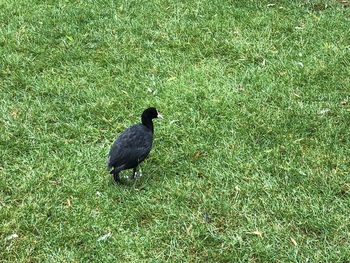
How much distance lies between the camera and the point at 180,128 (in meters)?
5.96

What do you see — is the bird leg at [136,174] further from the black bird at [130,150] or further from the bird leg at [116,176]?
the bird leg at [116,176]

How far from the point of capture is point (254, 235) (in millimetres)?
4547

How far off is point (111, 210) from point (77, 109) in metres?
1.86

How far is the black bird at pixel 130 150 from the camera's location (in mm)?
4836

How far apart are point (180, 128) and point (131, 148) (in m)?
1.16

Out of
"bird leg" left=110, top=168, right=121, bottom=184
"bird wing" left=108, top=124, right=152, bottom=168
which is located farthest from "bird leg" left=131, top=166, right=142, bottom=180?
"bird wing" left=108, top=124, right=152, bottom=168

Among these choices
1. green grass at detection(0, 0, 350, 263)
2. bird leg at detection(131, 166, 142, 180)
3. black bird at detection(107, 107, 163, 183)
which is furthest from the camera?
bird leg at detection(131, 166, 142, 180)

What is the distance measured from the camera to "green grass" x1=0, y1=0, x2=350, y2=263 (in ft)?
15.0

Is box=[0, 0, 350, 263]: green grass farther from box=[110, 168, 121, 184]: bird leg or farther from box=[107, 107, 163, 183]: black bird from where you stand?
box=[107, 107, 163, 183]: black bird

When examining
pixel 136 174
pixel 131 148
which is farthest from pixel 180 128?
pixel 131 148

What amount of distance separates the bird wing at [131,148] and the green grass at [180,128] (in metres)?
0.36

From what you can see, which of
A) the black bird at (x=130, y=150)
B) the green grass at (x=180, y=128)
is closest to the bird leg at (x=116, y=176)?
the black bird at (x=130, y=150)

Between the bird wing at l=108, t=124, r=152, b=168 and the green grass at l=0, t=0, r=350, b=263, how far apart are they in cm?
36

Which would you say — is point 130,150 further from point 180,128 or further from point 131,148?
point 180,128
